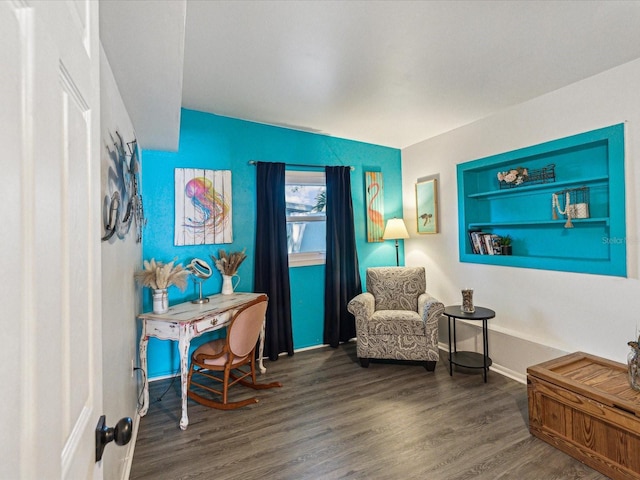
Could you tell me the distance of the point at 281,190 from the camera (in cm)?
357

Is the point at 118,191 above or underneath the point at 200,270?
above

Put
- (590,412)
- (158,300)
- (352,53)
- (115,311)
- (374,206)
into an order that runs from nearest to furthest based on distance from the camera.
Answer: (115,311) → (590,412) → (352,53) → (158,300) → (374,206)

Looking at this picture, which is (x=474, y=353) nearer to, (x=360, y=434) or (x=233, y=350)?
(x=360, y=434)

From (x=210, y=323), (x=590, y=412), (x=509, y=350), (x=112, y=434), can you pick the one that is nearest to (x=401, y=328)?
(x=509, y=350)

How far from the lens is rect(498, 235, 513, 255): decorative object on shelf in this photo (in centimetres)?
310

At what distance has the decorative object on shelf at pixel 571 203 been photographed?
8.21ft

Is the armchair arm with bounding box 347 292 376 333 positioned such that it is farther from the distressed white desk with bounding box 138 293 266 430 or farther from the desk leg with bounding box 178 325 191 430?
the desk leg with bounding box 178 325 191 430

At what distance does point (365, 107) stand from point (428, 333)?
219 cm

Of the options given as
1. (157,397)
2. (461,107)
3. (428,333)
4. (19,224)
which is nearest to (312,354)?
(428,333)

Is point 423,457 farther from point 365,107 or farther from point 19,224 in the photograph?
point 365,107

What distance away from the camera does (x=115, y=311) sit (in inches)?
65.0

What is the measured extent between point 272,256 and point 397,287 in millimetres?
1406

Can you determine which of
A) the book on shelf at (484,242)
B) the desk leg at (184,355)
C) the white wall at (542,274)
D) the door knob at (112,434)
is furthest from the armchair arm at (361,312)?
the door knob at (112,434)

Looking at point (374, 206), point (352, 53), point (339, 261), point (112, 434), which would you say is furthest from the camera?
point (374, 206)
